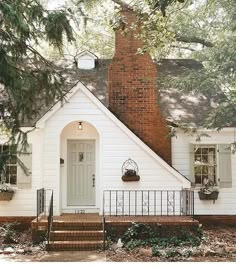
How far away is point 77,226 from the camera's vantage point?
11961 millimetres

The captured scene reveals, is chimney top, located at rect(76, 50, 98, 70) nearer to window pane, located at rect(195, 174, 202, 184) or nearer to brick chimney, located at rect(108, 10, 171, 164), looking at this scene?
brick chimney, located at rect(108, 10, 171, 164)

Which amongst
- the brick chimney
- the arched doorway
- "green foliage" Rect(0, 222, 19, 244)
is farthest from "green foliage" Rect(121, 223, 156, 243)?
the brick chimney

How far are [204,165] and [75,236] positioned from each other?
5635 millimetres

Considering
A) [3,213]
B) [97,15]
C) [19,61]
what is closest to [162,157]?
[3,213]

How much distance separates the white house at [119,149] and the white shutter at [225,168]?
0.01m

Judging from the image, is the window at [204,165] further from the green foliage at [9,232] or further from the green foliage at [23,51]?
the green foliage at [23,51]

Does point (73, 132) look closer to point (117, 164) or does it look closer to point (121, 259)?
point (117, 164)

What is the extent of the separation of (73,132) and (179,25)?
8.31m

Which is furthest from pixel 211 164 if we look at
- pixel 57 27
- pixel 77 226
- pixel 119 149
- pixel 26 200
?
pixel 57 27

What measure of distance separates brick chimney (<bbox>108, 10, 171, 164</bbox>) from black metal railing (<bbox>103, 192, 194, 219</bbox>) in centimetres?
150

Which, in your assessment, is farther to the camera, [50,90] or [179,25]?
[179,25]

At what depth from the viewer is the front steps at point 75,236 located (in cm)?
1098

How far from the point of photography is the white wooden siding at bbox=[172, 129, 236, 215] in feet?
48.9

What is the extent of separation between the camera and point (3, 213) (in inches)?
555
